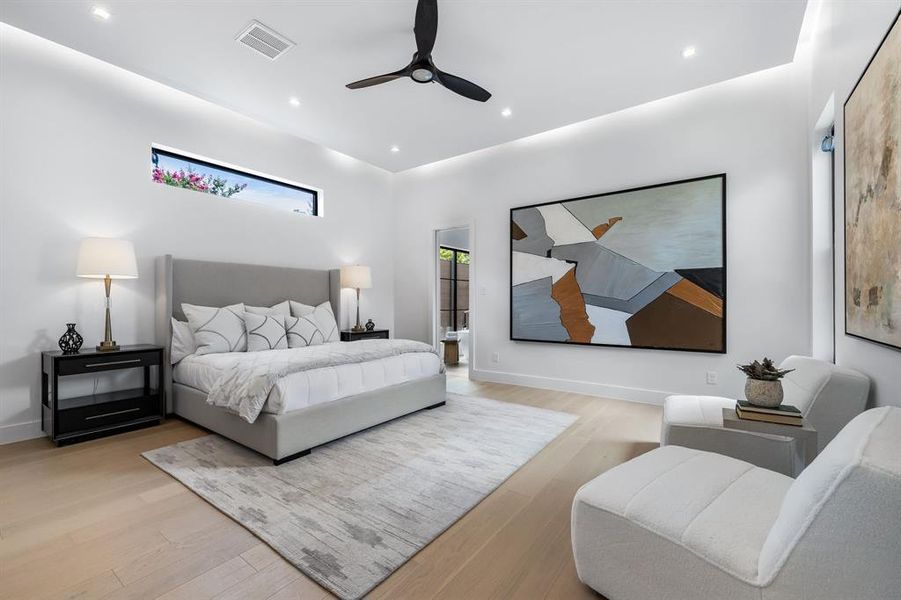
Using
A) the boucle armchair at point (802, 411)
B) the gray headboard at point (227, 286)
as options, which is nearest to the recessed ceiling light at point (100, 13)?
the gray headboard at point (227, 286)

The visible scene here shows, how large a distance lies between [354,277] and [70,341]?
9.18 feet

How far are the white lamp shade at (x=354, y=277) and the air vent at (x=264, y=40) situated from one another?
102 inches

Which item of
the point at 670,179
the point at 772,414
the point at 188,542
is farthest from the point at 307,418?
the point at 670,179

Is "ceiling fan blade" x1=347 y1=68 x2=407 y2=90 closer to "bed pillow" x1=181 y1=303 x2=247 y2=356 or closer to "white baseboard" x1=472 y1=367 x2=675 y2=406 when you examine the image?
"bed pillow" x1=181 y1=303 x2=247 y2=356

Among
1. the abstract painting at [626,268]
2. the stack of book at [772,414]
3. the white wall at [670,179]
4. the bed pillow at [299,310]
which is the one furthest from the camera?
the bed pillow at [299,310]

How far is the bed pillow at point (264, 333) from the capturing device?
3.85 metres

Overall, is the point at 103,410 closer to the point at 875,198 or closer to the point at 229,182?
the point at 229,182

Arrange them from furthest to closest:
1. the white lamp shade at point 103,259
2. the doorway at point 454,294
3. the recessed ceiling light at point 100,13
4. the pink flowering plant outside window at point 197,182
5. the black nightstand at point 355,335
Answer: the doorway at point 454,294 < the black nightstand at point 355,335 < the pink flowering plant outside window at point 197,182 < the white lamp shade at point 103,259 < the recessed ceiling light at point 100,13

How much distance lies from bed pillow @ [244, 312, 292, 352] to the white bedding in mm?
250

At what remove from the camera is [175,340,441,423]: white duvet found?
2.57 meters

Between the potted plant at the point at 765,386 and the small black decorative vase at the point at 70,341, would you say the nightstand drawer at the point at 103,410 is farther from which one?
the potted plant at the point at 765,386

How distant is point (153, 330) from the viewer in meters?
3.78

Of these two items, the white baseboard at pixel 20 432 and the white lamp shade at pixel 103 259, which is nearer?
the white baseboard at pixel 20 432

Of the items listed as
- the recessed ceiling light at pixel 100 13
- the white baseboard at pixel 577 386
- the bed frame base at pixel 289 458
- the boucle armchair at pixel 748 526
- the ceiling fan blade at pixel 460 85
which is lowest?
the bed frame base at pixel 289 458
